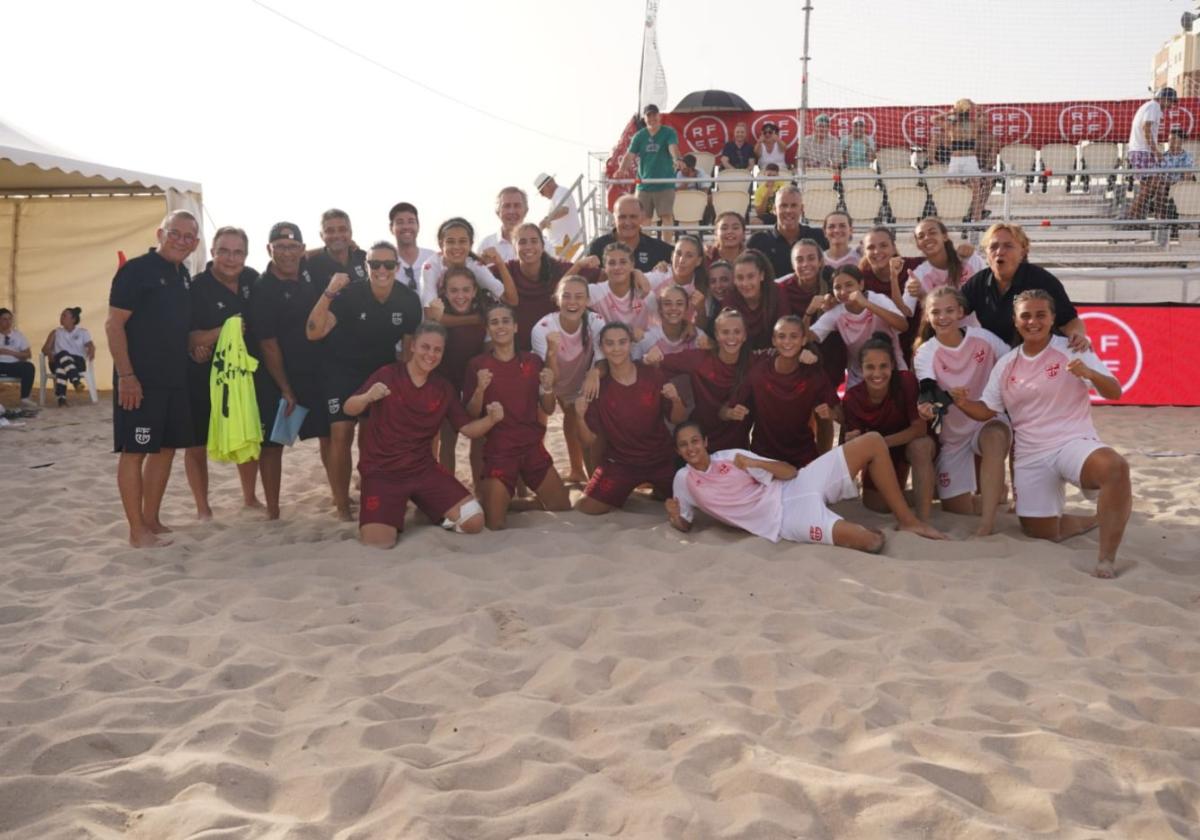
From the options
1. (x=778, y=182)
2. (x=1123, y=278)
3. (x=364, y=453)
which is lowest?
(x=364, y=453)

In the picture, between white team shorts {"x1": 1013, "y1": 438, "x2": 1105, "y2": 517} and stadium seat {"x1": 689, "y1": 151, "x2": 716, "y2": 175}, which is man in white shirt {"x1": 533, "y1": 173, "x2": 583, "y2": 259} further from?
white team shorts {"x1": 1013, "y1": 438, "x2": 1105, "y2": 517}

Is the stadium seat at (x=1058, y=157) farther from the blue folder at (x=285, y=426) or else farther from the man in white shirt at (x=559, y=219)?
the blue folder at (x=285, y=426)

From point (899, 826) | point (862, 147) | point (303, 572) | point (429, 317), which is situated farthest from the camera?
point (862, 147)

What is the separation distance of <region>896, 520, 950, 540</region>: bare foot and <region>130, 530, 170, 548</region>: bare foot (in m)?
3.61

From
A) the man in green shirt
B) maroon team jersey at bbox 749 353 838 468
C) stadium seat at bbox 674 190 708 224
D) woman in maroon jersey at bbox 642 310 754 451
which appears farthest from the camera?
stadium seat at bbox 674 190 708 224

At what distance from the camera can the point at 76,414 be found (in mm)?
10281

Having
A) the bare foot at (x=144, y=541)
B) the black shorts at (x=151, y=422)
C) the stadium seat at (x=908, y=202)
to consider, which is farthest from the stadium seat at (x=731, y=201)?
the bare foot at (x=144, y=541)

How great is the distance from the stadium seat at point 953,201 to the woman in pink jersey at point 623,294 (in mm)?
5899

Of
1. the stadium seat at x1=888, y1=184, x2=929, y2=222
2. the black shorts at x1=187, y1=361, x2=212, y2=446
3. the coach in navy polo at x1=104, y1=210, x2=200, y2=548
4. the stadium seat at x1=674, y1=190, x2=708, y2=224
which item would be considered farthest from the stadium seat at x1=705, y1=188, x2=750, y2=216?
the coach in navy polo at x1=104, y1=210, x2=200, y2=548

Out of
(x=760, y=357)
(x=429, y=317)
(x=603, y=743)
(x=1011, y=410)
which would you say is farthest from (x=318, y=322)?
(x=1011, y=410)

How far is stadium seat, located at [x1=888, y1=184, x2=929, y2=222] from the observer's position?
10.7 m

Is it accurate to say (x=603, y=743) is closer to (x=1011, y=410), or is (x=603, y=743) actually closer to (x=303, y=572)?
(x=303, y=572)

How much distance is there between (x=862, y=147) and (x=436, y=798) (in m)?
10.9

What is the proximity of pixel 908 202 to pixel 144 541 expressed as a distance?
28.0 feet
